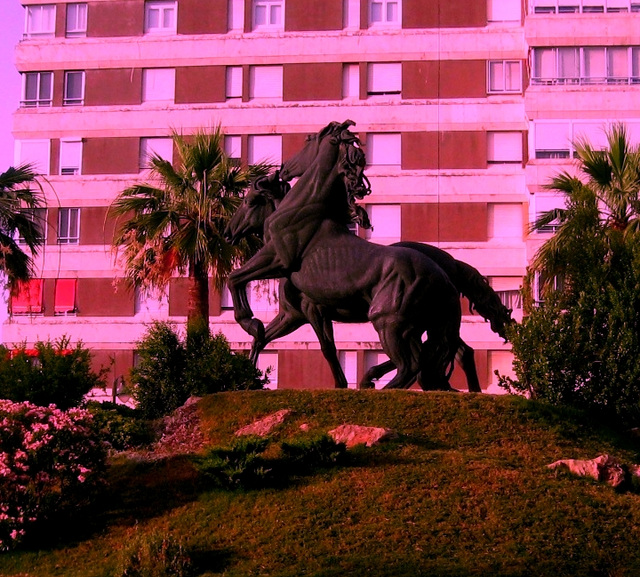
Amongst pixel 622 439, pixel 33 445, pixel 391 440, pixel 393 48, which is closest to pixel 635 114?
pixel 393 48

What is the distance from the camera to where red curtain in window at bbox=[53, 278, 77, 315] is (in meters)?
49.6

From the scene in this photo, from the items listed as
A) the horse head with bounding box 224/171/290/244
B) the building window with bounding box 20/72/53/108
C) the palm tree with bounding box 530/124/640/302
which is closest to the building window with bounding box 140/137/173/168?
the building window with bounding box 20/72/53/108

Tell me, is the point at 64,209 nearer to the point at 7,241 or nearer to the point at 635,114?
the point at 7,241

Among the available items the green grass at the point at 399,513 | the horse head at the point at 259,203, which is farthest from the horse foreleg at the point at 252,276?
the green grass at the point at 399,513

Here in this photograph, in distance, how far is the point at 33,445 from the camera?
16.4 meters

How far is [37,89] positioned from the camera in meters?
51.3

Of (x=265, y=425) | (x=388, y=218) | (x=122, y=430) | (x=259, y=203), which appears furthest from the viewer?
(x=388, y=218)

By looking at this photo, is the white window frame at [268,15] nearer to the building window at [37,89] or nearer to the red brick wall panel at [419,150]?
the red brick wall panel at [419,150]

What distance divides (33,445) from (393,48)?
116 feet

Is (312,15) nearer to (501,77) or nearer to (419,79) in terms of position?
(419,79)

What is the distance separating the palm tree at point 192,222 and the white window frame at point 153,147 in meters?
16.3

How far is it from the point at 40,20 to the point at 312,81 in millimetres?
12363

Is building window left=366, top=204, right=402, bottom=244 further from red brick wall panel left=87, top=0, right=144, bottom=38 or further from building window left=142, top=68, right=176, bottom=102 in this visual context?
red brick wall panel left=87, top=0, right=144, bottom=38

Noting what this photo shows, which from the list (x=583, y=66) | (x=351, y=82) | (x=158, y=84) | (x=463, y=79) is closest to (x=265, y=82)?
(x=351, y=82)
